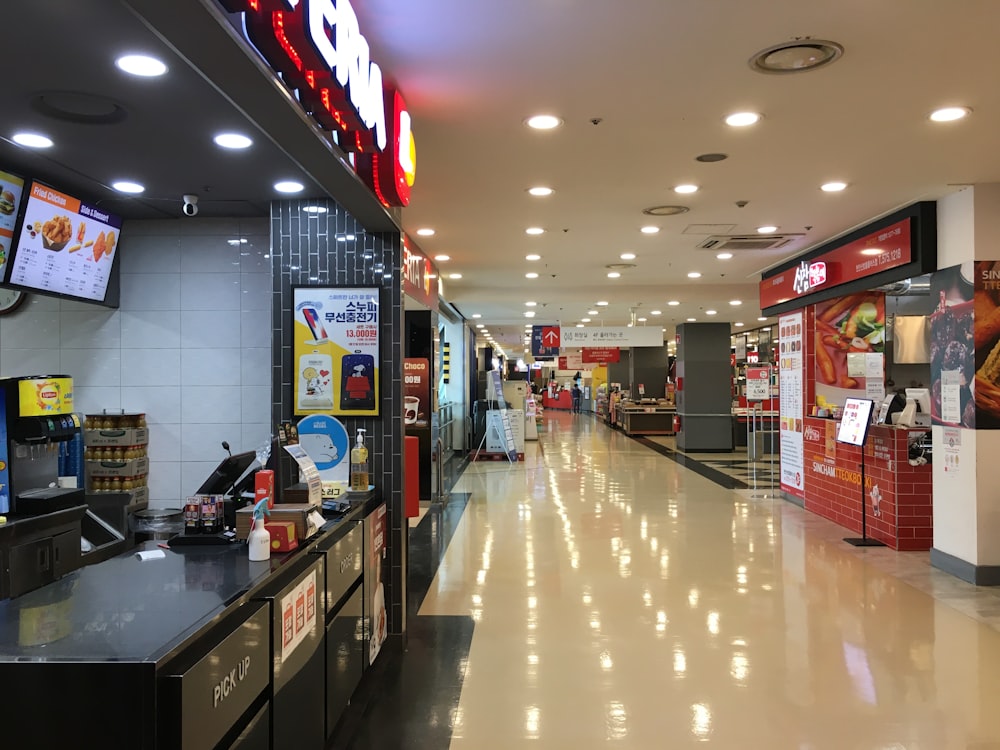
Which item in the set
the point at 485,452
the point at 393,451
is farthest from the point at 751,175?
the point at 485,452

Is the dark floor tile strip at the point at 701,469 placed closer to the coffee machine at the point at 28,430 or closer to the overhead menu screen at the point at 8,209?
the coffee machine at the point at 28,430

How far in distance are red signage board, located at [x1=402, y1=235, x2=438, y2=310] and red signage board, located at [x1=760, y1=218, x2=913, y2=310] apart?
4.38 metres

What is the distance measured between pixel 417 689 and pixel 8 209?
3.80 m

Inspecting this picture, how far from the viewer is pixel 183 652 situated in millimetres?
1816

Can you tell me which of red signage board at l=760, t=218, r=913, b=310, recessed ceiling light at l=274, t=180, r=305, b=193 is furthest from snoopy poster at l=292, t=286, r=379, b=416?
red signage board at l=760, t=218, r=913, b=310

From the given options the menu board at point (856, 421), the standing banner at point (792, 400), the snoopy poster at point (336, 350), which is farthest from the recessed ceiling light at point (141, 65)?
the standing banner at point (792, 400)

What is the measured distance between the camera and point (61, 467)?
553 cm

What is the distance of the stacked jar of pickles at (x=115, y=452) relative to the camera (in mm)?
5512

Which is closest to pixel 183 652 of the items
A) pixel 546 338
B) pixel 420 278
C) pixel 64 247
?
pixel 64 247

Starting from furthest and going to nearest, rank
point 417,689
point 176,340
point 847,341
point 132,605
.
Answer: point 847,341
point 176,340
point 417,689
point 132,605

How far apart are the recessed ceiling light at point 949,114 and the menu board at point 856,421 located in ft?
11.3

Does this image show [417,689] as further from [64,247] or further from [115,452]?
[64,247]

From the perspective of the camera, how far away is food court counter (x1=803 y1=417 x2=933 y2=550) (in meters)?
6.93

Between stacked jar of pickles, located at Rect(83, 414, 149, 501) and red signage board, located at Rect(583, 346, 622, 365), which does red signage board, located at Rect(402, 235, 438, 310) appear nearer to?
stacked jar of pickles, located at Rect(83, 414, 149, 501)
